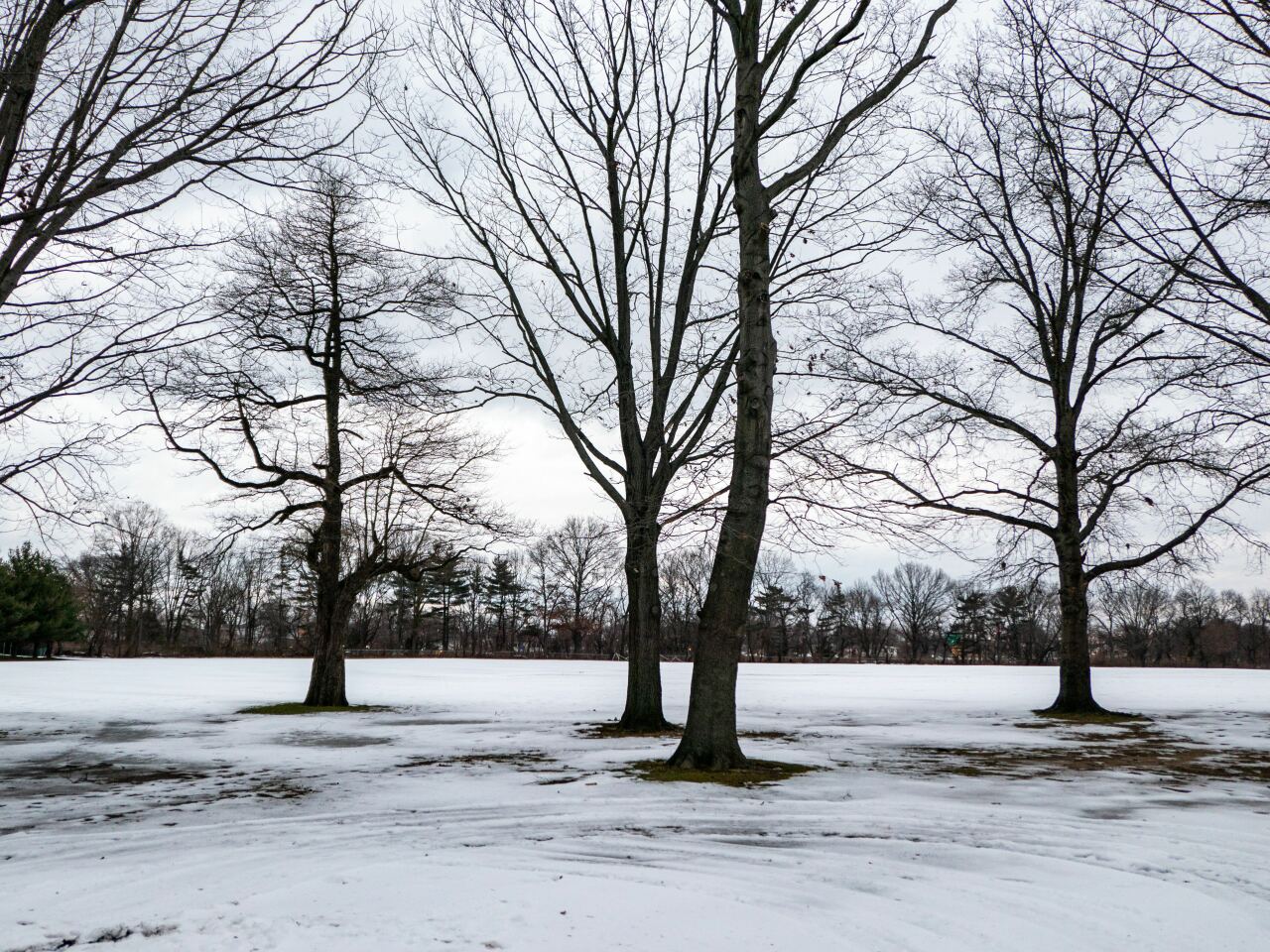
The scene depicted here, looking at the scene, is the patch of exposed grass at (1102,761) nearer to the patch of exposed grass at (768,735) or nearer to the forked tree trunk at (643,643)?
the patch of exposed grass at (768,735)

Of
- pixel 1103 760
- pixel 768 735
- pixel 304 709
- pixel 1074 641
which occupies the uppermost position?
pixel 1074 641

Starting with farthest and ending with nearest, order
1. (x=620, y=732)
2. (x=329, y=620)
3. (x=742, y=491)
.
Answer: (x=329, y=620)
(x=620, y=732)
(x=742, y=491)

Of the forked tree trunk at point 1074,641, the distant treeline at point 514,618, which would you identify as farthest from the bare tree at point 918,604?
the forked tree trunk at point 1074,641

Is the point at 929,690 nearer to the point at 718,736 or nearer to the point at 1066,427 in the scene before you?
the point at 1066,427

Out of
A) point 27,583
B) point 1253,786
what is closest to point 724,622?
point 1253,786

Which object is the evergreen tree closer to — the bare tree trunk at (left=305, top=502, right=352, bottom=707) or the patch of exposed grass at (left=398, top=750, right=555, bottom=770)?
the bare tree trunk at (left=305, top=502, right=352, bottom=707)

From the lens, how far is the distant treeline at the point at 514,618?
66000mm

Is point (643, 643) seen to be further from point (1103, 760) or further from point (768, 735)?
point (1103, 760)

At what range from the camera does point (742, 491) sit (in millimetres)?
9375

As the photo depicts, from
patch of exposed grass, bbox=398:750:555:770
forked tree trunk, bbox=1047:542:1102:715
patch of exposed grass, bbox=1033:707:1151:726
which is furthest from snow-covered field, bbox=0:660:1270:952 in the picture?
forked tree trunk, bbox=1047:542:1102:715

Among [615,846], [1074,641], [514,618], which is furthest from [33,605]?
[615,846]

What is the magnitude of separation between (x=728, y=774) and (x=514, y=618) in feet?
253

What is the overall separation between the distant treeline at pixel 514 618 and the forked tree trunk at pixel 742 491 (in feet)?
171

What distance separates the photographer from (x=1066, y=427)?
1820 centimetres
